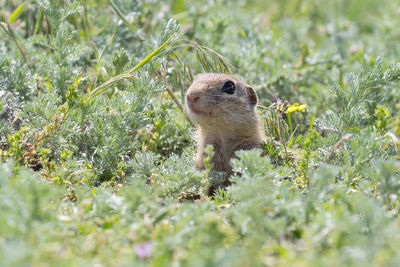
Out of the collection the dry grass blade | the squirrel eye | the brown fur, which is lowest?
the brown fur

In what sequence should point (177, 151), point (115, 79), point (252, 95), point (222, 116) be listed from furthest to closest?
point (177, 151) → point (252, 95) → point (222, 116) → point (115, 79)

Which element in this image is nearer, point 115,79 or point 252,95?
point 115,79

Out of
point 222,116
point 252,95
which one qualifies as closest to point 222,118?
point 222,116

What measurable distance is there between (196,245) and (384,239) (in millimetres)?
891

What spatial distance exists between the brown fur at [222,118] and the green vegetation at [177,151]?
175 mm

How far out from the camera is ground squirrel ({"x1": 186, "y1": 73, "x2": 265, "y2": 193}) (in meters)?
4.24

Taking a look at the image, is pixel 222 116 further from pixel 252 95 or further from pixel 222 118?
pixel 252 95

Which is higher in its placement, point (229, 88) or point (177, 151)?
point (229, 88)

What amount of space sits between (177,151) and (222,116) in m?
0.71

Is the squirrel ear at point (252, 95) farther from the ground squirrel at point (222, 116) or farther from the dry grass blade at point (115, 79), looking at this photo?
the dry grass blade at point (115, 79)

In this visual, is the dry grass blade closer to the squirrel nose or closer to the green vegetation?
the green vegetation

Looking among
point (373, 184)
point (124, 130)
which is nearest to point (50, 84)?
point (124, 130)

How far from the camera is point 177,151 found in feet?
15.9

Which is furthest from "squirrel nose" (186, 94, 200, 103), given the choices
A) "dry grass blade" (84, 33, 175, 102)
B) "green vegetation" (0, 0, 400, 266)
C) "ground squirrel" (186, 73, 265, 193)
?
"dry grass blade" (84, 33, 175, 102)
